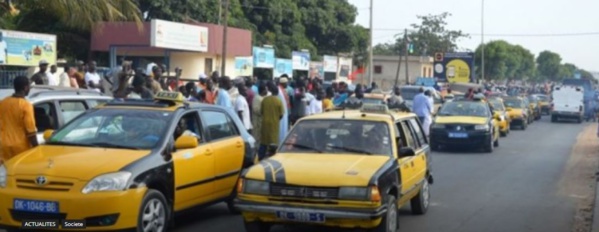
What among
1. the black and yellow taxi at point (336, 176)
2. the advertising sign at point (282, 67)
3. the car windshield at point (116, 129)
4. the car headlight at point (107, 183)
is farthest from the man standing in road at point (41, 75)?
the advertising sign at point (282, 67)

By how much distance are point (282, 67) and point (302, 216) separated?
40.0m

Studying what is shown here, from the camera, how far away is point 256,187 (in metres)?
8.61

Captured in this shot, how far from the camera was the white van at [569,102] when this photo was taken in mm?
44500

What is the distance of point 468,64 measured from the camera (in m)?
51.1

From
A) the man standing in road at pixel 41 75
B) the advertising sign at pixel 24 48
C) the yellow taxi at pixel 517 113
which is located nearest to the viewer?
the man standing in road at pixel 41 75

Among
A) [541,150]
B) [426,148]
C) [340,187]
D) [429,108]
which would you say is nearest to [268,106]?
[426,148]

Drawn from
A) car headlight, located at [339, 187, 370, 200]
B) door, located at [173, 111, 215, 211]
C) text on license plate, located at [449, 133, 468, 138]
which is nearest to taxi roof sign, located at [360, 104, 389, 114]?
door, located at [173, 111, 215, 211]

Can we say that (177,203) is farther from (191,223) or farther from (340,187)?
(340,187)

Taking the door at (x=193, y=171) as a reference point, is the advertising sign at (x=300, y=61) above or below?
above

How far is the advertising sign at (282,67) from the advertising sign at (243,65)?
5.47 feet

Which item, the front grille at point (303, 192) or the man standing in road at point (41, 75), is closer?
the front grille at point (303, 192)

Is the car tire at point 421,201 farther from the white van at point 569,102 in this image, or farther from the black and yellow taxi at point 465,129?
the white van at point 569,102

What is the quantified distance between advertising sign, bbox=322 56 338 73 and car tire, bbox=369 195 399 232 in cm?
4668

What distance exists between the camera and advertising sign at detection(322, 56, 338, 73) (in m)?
56.0
